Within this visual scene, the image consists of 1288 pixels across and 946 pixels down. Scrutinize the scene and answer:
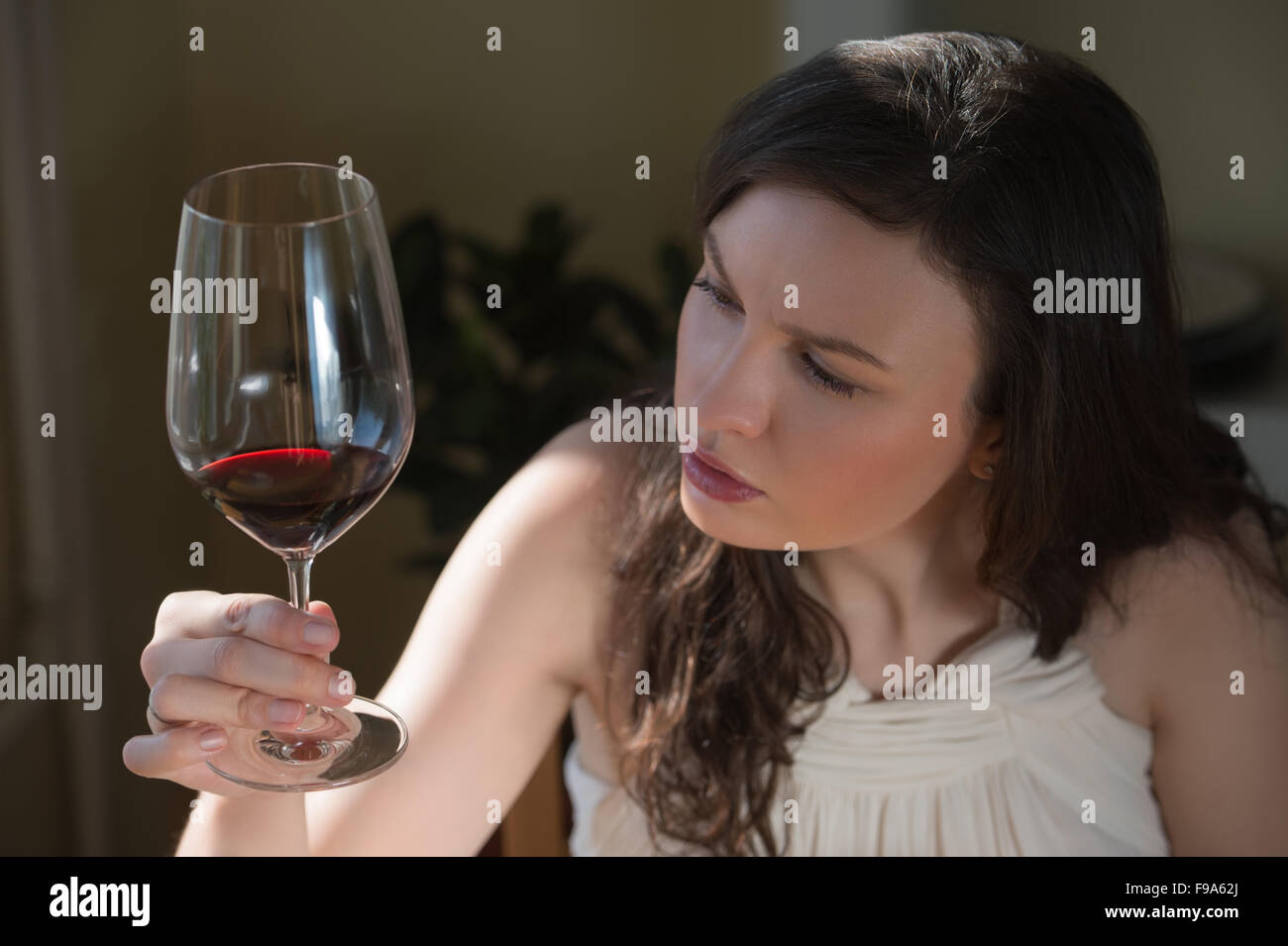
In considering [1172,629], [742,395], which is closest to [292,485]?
[742,395]

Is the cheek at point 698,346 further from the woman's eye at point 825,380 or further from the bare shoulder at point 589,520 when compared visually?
the bare shoulder at point 589,520

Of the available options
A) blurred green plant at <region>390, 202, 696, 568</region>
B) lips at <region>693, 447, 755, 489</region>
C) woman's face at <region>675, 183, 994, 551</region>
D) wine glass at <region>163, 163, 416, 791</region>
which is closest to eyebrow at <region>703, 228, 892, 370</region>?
woman's face at <region>675, 183, 994, 551</region>

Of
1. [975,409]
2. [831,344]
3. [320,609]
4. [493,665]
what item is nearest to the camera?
[320,609]

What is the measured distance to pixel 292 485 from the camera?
0.74m

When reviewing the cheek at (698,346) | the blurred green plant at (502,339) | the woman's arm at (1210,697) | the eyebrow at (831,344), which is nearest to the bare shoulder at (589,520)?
the cheek at (698,346)

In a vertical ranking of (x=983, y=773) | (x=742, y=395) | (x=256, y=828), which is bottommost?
(x=983, y=773)

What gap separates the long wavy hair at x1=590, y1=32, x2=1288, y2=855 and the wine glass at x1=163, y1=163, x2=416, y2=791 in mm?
434

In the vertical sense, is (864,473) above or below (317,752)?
above

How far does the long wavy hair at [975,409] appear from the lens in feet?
3.49

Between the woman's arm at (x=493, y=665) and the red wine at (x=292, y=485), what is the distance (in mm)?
507

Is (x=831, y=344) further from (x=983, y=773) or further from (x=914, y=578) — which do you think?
(x=983, y=773)

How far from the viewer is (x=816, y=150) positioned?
41.6 inches

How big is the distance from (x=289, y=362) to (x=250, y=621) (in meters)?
0.17
